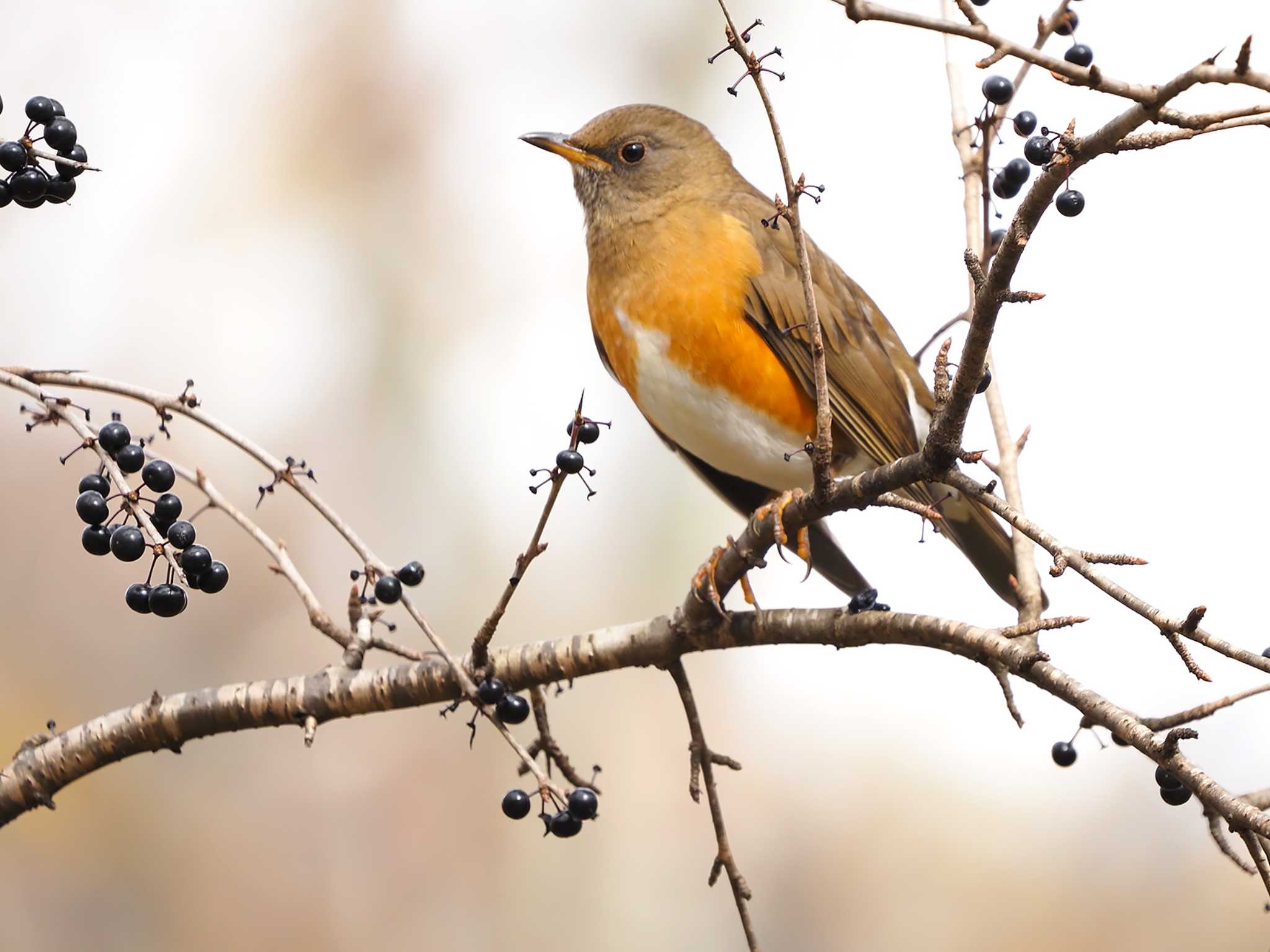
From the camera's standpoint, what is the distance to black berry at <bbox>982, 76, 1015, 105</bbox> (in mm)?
2920

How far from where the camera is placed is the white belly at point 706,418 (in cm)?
409

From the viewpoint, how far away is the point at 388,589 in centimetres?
238

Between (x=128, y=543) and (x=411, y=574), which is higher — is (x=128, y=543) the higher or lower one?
the lower one

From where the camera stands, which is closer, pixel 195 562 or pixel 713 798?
pixel 195 562

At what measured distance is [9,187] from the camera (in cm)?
198

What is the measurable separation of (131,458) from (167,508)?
0.41ft

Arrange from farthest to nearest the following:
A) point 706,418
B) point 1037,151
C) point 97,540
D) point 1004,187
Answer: point 706,418 → point 1004,187 → point 1037,151 → point 97,540

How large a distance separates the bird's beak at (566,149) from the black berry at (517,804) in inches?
114

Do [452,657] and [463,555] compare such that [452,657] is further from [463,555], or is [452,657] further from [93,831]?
[463,555]

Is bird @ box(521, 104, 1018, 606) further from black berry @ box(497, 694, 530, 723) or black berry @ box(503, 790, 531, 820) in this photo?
black berry @ box(503, 790, 531, 820)

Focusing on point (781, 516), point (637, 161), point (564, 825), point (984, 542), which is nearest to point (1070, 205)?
point (781, 516)

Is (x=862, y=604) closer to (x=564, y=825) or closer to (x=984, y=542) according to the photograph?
(x=564, y=825)

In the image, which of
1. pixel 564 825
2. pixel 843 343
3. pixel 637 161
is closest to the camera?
pixel 564 825

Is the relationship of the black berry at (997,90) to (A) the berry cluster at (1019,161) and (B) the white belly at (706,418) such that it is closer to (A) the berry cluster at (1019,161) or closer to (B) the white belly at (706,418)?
(A) the berry cluster at (1019,161)
